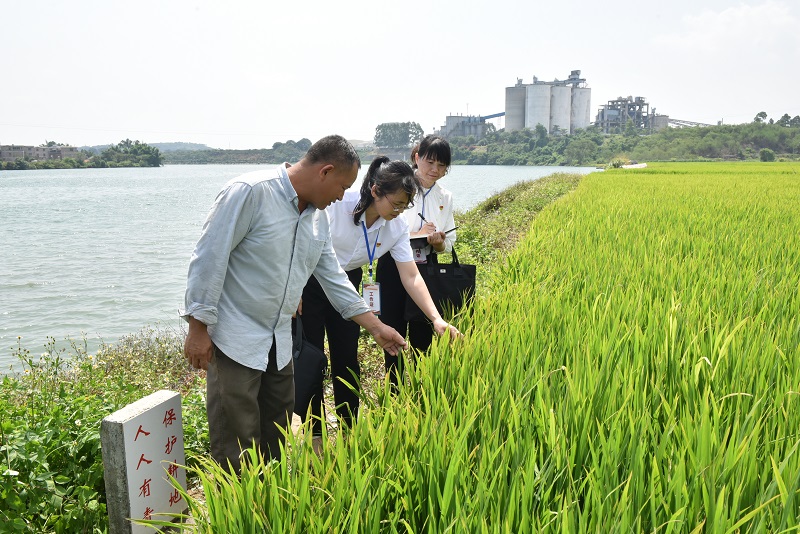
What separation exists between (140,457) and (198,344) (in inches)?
13.7

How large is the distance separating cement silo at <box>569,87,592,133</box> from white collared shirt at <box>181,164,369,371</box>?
115792 millimetres

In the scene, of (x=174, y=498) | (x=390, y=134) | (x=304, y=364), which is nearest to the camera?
(x=174, y=498)

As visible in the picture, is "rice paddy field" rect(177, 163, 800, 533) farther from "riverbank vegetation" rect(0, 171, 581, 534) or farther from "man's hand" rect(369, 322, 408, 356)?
"riverbank vegetation" rect(0, 171, 581, 534)

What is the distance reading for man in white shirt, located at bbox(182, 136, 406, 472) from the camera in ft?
5.91

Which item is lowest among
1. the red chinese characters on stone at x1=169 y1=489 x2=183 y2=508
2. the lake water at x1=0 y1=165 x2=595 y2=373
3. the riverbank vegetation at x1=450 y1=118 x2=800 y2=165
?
the lake water at x1=0 y1=165 x2=595 y2=373

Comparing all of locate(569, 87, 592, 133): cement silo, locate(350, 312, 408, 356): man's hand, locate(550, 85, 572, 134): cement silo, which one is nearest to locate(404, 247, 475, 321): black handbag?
locate(350, 312, 408, 356): man's hand

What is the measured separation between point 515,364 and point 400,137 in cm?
3835

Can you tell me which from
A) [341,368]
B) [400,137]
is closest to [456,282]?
[341,368]

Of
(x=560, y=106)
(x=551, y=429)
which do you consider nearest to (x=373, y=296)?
(x=551, y=429)

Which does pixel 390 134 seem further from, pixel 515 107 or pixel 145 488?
pixel 515 107

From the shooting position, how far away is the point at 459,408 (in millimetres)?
1538

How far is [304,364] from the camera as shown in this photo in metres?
2.34

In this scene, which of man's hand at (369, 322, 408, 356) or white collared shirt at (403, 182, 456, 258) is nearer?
man's hand at (369, 322, 408, 356)

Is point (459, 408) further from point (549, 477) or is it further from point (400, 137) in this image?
point (400, 137)
